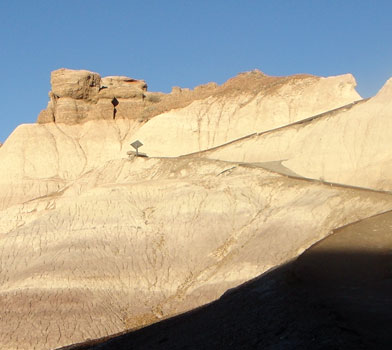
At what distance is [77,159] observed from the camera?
73.8 metres

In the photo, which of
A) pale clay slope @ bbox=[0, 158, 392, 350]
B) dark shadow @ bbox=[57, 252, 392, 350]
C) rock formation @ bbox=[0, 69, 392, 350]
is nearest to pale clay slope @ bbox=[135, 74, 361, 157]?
rock formation @ bbox=[0, 69, 392, 350]

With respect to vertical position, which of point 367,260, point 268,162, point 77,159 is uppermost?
point 77,159

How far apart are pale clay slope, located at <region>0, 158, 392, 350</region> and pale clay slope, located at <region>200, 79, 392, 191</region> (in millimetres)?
4163

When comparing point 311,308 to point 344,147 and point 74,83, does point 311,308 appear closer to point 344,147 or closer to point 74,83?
point 344,147

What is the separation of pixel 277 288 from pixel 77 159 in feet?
187

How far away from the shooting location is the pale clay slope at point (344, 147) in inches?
1446

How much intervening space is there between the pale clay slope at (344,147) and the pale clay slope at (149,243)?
13.7 ft

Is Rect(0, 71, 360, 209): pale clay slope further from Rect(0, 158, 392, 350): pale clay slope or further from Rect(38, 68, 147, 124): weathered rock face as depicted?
Rect(0, 158, 392, 350): pale clay slope

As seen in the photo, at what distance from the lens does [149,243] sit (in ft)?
116

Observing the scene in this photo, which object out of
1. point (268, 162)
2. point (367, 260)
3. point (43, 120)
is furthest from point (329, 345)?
point (43, 120)

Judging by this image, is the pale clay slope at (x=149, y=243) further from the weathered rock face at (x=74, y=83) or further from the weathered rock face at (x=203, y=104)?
the weathered rock face at (x=74, y=83)

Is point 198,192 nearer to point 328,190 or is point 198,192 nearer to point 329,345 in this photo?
point 328,190

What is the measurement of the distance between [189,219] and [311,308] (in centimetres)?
2047

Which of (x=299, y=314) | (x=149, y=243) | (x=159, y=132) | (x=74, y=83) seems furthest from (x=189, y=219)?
(x=74, y=83)
